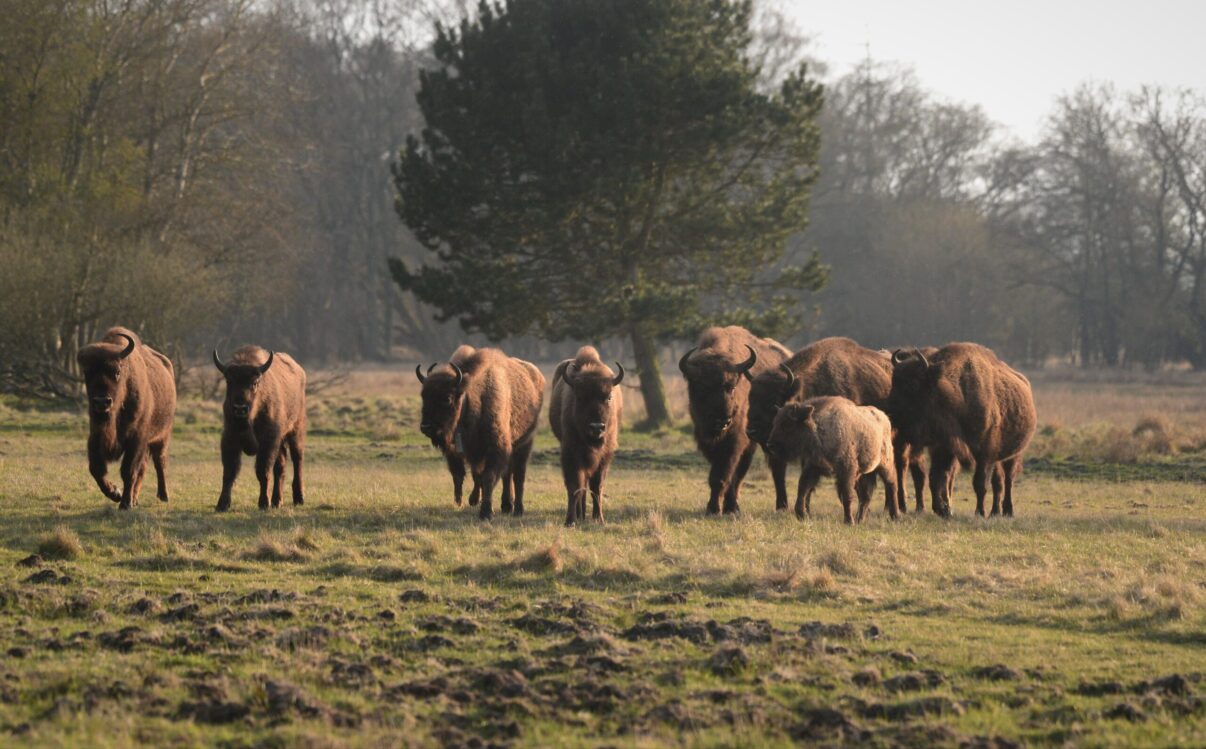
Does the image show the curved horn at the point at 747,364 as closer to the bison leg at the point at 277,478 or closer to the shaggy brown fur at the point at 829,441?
the shaggy brown fur at the point at 829,441

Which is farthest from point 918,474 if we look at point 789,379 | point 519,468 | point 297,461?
point 297,461

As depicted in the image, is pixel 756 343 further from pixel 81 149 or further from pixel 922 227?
pixel 922 227

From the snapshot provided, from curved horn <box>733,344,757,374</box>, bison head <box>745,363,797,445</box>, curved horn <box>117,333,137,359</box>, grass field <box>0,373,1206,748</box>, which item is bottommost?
grass field <box>0,373,1206,748</box>

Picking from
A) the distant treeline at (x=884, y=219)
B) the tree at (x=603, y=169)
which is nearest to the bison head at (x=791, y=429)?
the tree at (x=603, y=169)

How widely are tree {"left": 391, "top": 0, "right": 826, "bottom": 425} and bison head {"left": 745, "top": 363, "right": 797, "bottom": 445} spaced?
13267 millimetres

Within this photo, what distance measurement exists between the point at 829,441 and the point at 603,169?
1640 cm

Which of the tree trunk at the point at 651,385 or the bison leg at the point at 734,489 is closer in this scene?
the bison leg at the point at 734,489

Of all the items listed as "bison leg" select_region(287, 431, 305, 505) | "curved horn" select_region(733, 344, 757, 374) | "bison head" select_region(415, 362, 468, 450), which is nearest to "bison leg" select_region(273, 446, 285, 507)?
"bison leg" select_region(287, 431, 305, 505)

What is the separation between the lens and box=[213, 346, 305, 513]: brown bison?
14344 mm

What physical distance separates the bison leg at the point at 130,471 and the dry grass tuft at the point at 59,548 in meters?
2.99

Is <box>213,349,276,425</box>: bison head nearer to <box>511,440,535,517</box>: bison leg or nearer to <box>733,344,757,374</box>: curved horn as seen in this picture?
<box>511,440,535,517</box>: bison leg

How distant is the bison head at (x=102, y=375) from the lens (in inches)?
543

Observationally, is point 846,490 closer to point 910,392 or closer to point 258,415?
point 910,392

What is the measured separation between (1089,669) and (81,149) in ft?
95.2
